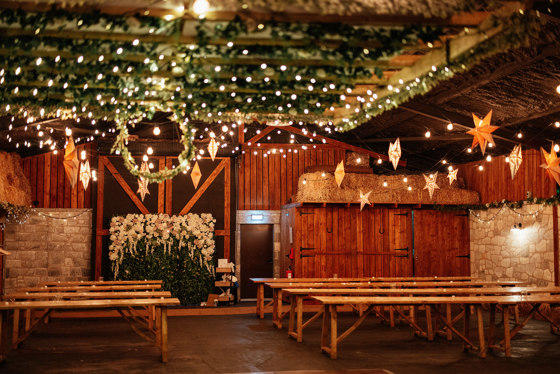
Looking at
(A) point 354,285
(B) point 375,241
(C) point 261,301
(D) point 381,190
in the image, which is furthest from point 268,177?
(A) point 354,285

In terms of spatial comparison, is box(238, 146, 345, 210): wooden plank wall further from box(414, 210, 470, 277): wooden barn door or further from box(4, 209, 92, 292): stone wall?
box(4, 209, 92, 292): stone wall

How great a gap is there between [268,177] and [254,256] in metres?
2.06

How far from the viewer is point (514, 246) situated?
39.9 feet

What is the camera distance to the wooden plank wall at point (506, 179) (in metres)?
11.5

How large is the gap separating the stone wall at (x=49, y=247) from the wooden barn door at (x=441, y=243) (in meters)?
7.99

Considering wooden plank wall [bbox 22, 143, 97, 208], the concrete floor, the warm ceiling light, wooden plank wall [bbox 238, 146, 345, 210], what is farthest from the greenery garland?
the warm ceiling light

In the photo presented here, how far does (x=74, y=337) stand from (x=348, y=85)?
5956mm

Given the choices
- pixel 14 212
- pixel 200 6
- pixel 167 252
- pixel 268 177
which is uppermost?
pixel 200 6

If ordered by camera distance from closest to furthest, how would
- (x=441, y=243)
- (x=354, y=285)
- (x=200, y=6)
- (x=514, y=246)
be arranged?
(x=200, y=6)
(x=354, y=285)
(x=514, y=246)
(x=441, y=243)

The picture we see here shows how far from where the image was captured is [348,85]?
6.93 meters

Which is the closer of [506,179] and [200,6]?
[200,6]

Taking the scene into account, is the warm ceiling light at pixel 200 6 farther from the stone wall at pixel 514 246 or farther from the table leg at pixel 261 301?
the stone wall at pixel 514 246

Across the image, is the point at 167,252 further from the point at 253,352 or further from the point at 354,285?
the point at 253,352

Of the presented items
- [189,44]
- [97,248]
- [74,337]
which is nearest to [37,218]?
[97,248]
